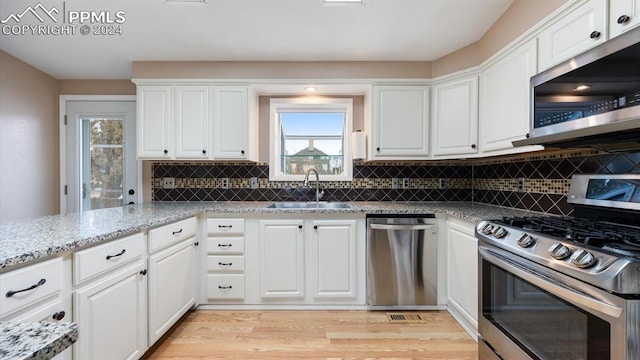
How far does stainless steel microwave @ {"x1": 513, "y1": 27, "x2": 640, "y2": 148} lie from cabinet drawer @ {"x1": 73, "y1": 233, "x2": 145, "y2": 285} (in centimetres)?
225

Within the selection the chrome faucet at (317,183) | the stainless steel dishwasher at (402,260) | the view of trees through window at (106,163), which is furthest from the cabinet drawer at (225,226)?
the view of trees through window at (106,163)

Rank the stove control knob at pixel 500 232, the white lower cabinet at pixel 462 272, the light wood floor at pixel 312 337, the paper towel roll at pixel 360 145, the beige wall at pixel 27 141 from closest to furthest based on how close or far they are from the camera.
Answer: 1. the stove control knob at pixel 500 232
2. the light wood floor at pixel 312 337
3. the white lower cabinet at pixel 462 272
4. the beige wall at pixel 27 141
5. the paper towel roll at pixel 360 145

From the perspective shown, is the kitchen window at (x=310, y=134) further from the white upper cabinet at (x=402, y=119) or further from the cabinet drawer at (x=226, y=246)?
the cabinet drawer at (x=226, y=246)

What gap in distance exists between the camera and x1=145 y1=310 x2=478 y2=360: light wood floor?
6.03ft

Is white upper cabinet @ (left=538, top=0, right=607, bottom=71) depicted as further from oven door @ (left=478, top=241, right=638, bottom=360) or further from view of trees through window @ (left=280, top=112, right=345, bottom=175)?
view of trees through window @ (left=280, top=112, right=345, bottom=175)

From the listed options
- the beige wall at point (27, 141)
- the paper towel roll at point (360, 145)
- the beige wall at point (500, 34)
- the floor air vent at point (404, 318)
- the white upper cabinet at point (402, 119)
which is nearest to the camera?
the beige wall at point (500, 34)

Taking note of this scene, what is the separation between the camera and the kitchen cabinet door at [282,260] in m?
2.41

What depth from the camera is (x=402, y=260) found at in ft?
7.80

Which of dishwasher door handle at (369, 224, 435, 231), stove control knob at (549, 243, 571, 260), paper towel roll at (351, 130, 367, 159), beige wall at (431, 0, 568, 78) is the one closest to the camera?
stove control knob at (549, 243, 571, 260)

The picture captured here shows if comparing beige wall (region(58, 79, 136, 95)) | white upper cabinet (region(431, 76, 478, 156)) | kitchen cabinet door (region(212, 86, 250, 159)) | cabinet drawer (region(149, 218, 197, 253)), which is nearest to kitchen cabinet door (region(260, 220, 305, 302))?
cabinet drawer (region(149, 218, 197, 253))

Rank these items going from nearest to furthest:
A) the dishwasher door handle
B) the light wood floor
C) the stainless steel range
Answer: the stainless steel range, the light wood floor, the dishwasher door handle

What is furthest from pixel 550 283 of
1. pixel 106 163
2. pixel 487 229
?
pixel 106 163

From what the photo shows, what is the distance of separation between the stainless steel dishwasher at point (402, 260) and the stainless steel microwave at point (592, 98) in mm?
1065

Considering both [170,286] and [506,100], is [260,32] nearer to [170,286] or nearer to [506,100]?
[506,100]
